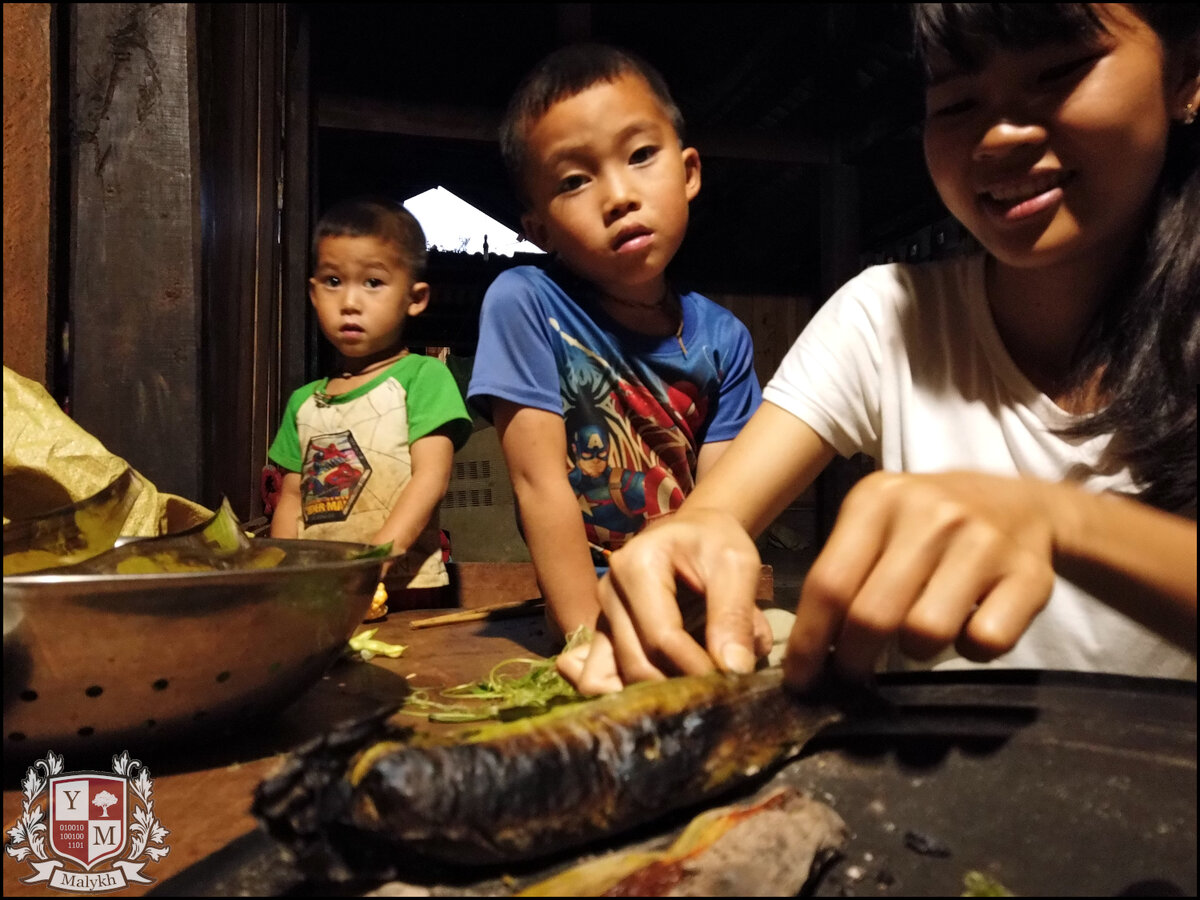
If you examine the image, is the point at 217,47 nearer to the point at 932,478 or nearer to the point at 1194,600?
the point at 932,478

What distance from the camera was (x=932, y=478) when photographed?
1.80ft

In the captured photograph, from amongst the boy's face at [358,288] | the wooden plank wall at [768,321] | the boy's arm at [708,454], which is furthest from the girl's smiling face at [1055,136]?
the wooden plank wall at [768,321]

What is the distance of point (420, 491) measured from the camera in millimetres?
2570

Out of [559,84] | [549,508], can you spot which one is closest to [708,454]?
[549,508]

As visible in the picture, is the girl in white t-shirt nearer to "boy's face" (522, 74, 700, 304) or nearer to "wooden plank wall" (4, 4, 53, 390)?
"boy's face" (522, 74, 700, 304)

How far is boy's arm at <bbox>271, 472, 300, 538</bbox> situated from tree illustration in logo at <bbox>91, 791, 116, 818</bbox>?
6.45ft

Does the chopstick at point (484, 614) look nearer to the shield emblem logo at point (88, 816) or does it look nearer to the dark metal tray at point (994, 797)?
the shield emblem logo at point (88, 816)

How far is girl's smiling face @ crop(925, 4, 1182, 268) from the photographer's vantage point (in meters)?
0.80

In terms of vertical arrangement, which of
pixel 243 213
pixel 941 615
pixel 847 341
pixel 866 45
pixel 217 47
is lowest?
pixel 941 615

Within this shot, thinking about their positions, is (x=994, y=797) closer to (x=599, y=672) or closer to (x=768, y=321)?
(x=599, y=672)

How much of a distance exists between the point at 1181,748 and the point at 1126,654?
0.98 feet

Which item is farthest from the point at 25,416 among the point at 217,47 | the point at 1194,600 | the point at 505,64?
the point at 505,64

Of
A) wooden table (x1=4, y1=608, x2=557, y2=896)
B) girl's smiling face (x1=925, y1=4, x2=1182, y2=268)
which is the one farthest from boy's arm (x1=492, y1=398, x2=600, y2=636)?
girl's smiling face (x1=925, y1=4, x2=1182, y2=268)

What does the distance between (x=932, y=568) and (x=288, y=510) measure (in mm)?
2581
